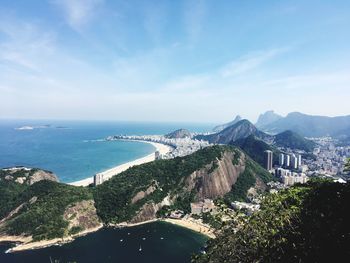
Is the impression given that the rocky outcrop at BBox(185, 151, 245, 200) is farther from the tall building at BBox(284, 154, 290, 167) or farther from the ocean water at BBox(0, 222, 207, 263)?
the tall building at BBox(284, 154, 290, 167)

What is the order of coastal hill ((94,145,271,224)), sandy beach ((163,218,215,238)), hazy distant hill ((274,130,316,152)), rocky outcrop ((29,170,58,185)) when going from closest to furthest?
1. sandy beach ((163,218,215,238))
2. coastal hill ((94,145,271,224))
3. rocky outcrop ((29,170,58,185))
4. hazy distant hill ((274,130,316,152))

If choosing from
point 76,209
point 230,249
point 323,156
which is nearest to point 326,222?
point 230,249

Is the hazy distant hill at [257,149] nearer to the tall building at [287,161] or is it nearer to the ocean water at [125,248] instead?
the tall building at [287,161]

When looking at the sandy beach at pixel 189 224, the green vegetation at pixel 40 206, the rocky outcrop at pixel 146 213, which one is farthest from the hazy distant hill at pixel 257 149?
the green vegetation at pixel 40 206

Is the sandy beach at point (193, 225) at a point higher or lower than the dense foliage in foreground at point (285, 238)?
lower

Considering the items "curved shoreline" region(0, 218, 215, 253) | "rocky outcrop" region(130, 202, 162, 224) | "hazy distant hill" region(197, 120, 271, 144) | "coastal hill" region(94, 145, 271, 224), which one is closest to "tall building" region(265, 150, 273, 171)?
"coastal hill" region(94, 145, 271, 224)

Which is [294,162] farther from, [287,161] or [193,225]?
[193,225]

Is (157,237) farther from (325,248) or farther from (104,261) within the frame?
(325,248)
